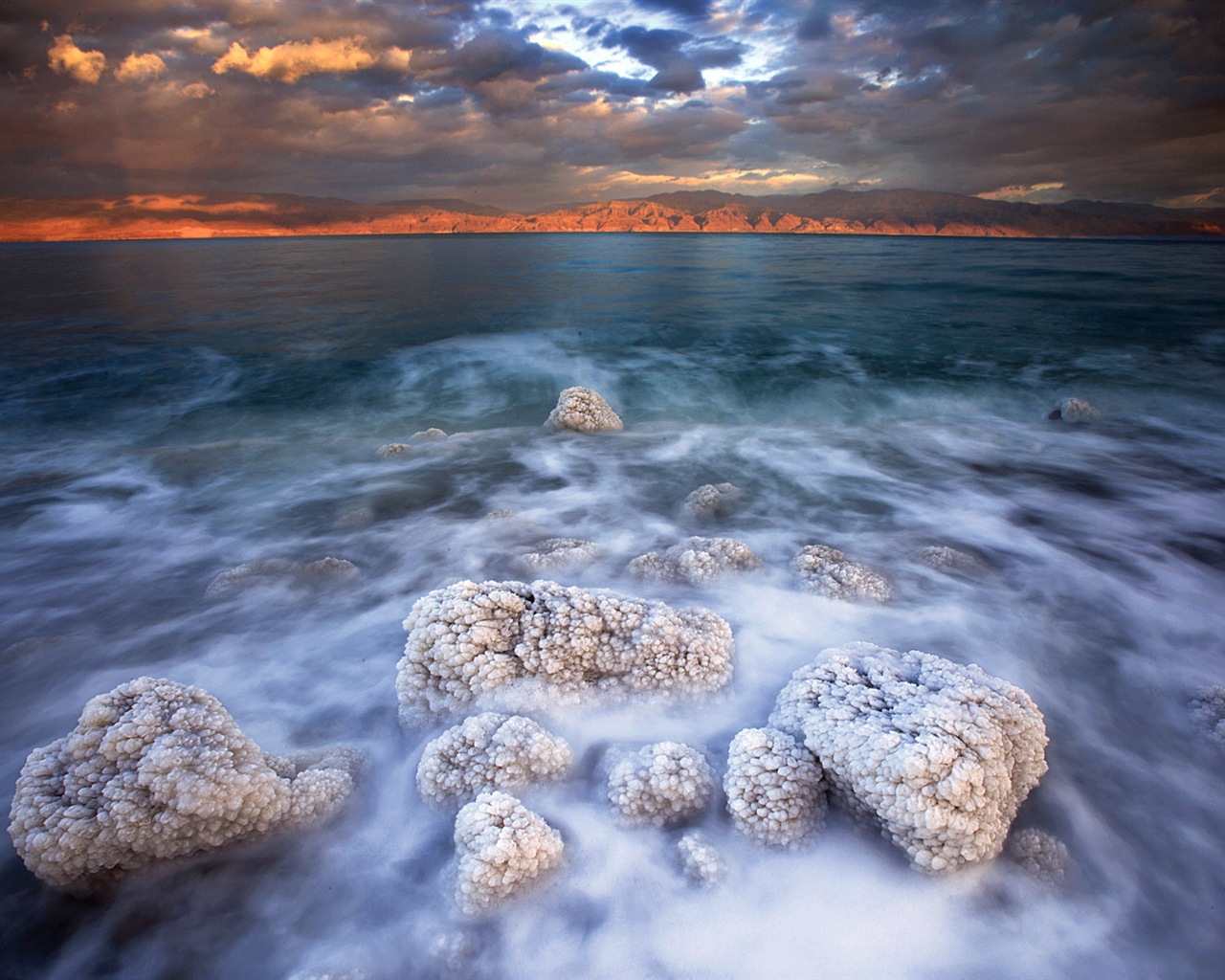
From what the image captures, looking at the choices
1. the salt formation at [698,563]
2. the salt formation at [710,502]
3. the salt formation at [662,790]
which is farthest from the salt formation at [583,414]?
the salt formation at [662,790]

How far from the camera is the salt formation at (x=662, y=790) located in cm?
260

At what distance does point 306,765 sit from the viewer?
9.50 feet

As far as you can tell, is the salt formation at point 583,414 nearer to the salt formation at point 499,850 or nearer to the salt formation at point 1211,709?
the salt formation at point 499,850

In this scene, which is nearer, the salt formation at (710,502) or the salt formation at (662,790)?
the salt formation at (662,790)

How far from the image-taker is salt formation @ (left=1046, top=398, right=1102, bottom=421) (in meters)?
8.69

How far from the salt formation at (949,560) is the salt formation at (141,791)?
427 cm

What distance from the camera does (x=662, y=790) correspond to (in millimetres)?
2592

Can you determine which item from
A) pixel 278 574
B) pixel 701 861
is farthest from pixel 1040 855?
pixel 278 574

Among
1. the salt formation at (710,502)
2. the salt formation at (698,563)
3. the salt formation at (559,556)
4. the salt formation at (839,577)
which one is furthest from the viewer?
the salt formation at (710,502)

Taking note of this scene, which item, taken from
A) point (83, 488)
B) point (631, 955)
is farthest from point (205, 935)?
point (83, 488)

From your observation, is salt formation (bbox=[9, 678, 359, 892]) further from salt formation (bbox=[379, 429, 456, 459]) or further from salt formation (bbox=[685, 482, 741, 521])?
salt formation (bbox=[379, 429, 456, 459])

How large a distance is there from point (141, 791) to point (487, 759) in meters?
1.27

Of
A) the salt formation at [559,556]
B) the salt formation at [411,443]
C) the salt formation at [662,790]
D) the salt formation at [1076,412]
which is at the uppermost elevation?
the salt formation at [662,790]

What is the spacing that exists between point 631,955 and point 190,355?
1535 centimetres
